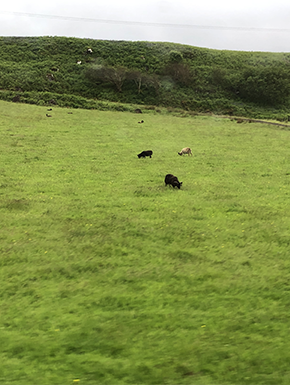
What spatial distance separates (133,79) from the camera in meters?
77.0

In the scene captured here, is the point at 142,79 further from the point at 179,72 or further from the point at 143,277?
the point at 143,277

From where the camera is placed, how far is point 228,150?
30.8 metres

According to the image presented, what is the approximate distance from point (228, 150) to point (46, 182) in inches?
749

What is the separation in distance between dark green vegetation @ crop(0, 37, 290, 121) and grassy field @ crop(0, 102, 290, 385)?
43422 mm

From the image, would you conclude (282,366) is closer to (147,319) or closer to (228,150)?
(147,319)

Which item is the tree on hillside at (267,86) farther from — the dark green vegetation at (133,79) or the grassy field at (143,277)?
the grassy field at (143,277)

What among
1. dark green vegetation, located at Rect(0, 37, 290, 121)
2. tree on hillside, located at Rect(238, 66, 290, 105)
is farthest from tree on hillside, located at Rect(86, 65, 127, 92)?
tree on hillside, located at Rect(238, 66, 290, 105)

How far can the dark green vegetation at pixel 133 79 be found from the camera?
6612 centimetres

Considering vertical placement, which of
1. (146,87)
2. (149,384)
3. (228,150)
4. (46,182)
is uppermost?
(146,87)

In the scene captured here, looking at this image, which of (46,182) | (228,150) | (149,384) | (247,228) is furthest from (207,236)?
(228,150)

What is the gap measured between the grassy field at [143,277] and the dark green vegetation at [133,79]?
43.4 meters

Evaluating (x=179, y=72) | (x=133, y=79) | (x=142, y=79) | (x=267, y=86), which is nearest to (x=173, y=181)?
(x=142, y=79)

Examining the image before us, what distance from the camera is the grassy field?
6168mm

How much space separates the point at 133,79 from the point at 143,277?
2939 inches
